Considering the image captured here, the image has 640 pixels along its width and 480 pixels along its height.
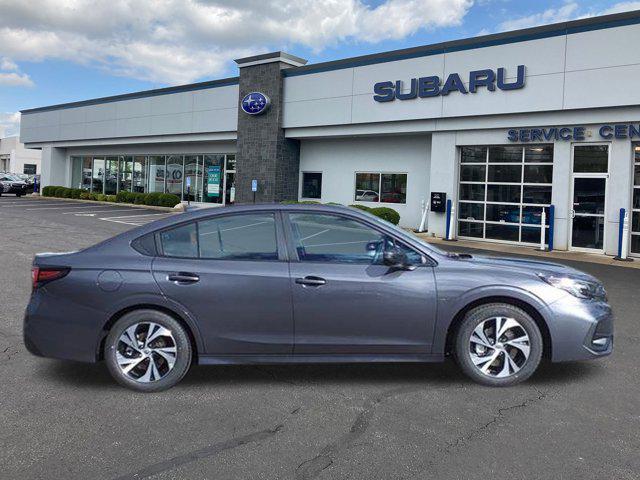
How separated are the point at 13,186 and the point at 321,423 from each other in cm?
4016

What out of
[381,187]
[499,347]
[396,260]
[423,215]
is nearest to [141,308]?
[396,260]

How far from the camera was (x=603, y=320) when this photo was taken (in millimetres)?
4789

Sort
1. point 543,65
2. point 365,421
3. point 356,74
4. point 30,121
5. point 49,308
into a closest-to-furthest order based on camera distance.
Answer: point 365,421, point 49,308, point 543,65, point 356,74, point 30,121

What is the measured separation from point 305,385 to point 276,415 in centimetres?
66

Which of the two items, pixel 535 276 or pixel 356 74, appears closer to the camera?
pixel 535 276

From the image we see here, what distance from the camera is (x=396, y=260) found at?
15.1 ft

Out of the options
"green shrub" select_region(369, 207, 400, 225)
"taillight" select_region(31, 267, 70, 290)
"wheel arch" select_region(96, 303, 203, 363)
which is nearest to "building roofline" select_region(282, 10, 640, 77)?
"green shrub" select_region(369, 207, 400, 225)

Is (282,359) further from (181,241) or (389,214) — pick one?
(389,214)

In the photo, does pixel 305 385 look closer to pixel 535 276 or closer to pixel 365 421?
pixel 365 421

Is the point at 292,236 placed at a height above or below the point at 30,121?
below

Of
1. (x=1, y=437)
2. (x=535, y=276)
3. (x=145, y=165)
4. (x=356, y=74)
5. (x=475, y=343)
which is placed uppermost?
(x=356, y=74)

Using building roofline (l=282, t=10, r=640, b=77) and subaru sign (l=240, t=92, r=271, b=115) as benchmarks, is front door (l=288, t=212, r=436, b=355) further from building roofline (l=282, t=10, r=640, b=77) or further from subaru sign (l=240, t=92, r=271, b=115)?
subaru sign (l=240, t=92, r=271, b=115)

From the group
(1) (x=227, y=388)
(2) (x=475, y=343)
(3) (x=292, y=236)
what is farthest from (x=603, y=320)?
(1) (x=227, y=388)

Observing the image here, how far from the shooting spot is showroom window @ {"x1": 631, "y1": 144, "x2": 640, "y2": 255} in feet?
49.1
